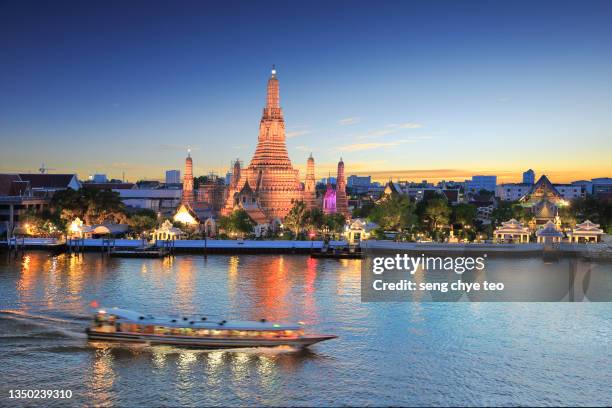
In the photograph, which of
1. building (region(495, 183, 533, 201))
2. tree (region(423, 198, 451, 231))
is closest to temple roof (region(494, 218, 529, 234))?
tree (region(423, 198, 451, 231))

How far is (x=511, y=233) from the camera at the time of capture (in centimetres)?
6656

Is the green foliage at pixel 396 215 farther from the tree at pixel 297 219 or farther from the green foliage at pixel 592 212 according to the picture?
the green foliage at pixel 592 212

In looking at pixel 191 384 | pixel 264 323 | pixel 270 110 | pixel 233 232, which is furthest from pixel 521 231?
pixel 191 384

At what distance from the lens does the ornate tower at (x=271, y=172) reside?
78.5 metres

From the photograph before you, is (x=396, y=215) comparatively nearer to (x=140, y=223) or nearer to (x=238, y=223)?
(x=238, y=223)

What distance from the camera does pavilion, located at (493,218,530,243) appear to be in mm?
66250

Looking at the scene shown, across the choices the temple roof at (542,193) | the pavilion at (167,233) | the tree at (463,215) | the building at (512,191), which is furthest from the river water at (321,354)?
the building at (512,191)

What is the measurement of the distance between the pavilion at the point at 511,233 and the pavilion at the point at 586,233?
4.56 metres

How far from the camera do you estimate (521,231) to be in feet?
217

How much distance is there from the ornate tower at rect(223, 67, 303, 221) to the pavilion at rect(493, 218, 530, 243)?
25.2 m

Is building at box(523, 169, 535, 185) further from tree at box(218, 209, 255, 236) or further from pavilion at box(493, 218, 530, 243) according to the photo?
tree at box(218, 209, 255, 236)

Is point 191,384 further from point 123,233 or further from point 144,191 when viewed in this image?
point 144,191

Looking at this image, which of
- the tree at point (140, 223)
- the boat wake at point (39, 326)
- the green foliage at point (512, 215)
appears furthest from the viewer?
the green foliage at point (512, 215)

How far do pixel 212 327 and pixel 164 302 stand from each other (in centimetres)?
862
